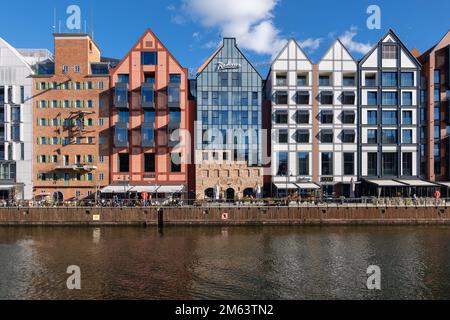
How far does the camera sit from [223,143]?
5600 centimetres

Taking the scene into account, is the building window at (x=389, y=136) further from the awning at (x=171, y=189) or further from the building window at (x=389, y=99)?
the awning at (x=171, y=189)

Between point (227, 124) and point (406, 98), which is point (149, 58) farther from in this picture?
point (406, 98)

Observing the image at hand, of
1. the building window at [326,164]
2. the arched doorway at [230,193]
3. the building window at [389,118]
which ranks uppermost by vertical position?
the building window at [389,118]

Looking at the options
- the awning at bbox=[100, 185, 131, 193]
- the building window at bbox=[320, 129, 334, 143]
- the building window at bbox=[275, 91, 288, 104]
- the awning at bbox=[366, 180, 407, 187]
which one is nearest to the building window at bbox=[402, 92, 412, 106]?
the building window at bbox=[320, 129, 334, 143]

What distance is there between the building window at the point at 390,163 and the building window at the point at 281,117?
64.0 feet

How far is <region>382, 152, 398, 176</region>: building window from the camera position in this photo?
5631cm

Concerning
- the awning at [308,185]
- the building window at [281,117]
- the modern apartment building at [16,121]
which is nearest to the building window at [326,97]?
the building window at [281,117]

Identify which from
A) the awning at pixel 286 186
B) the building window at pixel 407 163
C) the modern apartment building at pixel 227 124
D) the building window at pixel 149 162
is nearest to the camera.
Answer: the awning at pixel 286 186

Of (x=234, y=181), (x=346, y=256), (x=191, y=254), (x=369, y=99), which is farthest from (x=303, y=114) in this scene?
(x=191, y=254)

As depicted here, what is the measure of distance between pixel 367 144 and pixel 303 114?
13127mm

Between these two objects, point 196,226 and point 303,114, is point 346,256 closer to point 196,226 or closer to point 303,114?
point 196,226

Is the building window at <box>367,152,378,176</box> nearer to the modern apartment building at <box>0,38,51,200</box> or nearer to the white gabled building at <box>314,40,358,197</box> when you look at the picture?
the white gabled building at <box>314,40,358,197</box>

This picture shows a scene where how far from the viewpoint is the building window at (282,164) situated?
56188 mm

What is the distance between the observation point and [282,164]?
56250mm
